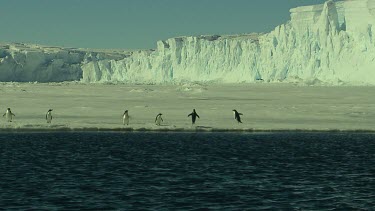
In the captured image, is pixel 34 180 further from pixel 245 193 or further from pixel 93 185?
pixel 245 193

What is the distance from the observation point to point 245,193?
1997 cm

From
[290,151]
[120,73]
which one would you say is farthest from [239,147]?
[120,73]

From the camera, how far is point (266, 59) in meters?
122

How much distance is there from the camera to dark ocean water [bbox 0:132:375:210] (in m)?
18.5

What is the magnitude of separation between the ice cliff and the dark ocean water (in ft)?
225

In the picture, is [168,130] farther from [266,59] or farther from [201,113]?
[266,59]

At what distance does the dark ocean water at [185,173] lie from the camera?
18453 millimetres

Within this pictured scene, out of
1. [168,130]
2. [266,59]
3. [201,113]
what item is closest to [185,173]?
[168,130]

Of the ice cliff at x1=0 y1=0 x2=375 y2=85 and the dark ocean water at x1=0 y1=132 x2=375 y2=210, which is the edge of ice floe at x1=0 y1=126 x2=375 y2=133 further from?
the ice cliff at x1=0 y1=0 x2=375 y2=85

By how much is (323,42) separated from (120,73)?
54047 millimetres

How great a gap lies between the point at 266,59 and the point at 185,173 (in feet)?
326

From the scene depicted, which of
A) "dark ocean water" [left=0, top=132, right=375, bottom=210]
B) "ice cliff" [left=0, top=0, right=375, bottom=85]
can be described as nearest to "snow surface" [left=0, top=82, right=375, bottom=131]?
"dark ocean water" [left=0, top=132, right=375, bottom=210]

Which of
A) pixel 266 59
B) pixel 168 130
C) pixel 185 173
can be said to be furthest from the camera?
pixel 266 59

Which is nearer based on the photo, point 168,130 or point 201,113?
point 168,130
